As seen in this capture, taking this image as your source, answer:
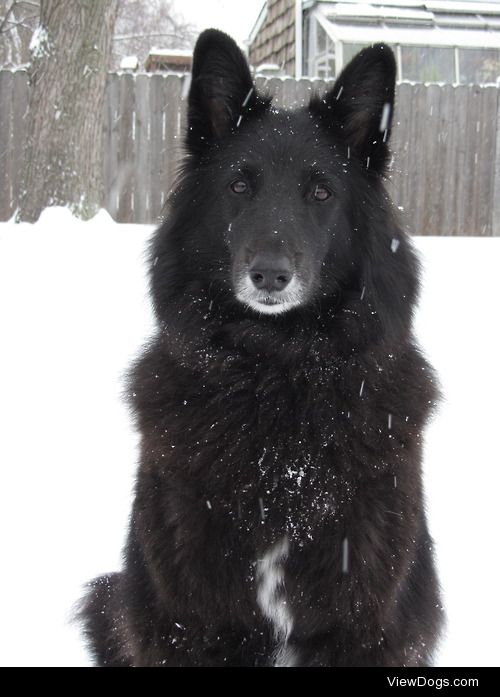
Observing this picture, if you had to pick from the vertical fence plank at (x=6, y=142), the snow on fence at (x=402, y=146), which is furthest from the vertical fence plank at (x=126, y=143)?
the vertical fence plank at (x=6, y=142)

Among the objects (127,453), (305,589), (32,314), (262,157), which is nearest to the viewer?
(305,589)

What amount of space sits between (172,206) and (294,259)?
690mm

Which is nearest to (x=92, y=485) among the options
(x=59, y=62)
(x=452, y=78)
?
(x=59, y=62)

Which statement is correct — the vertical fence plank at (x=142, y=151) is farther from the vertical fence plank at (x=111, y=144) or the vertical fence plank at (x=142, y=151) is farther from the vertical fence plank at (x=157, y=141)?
the vertical fence plank at (x=111, y=144)

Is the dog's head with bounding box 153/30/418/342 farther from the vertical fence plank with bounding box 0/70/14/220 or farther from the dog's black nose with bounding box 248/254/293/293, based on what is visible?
the vertical fence plank with bounding box 0/70/14/220

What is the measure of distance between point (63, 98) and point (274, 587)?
6.56m

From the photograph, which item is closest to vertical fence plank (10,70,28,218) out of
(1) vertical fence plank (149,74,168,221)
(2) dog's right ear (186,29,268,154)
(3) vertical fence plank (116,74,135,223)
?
(3) vertical fence plank (116,74,135,223)

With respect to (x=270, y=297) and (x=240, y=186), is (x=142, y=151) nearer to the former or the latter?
(x=240, y=186)

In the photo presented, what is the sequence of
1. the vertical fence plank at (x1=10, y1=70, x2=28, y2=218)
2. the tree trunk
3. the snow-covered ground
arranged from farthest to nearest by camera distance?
the vertical fence plank at (x1=10, y1=70, x2=28, y2=218) → the tree trunk → the snow-covered ground

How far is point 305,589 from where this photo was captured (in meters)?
2.42

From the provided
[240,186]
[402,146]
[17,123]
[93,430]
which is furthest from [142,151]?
A: [240,186]

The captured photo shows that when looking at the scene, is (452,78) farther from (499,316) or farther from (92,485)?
(92,485)

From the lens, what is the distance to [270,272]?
2.57 metres

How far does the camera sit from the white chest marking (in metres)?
2.45
